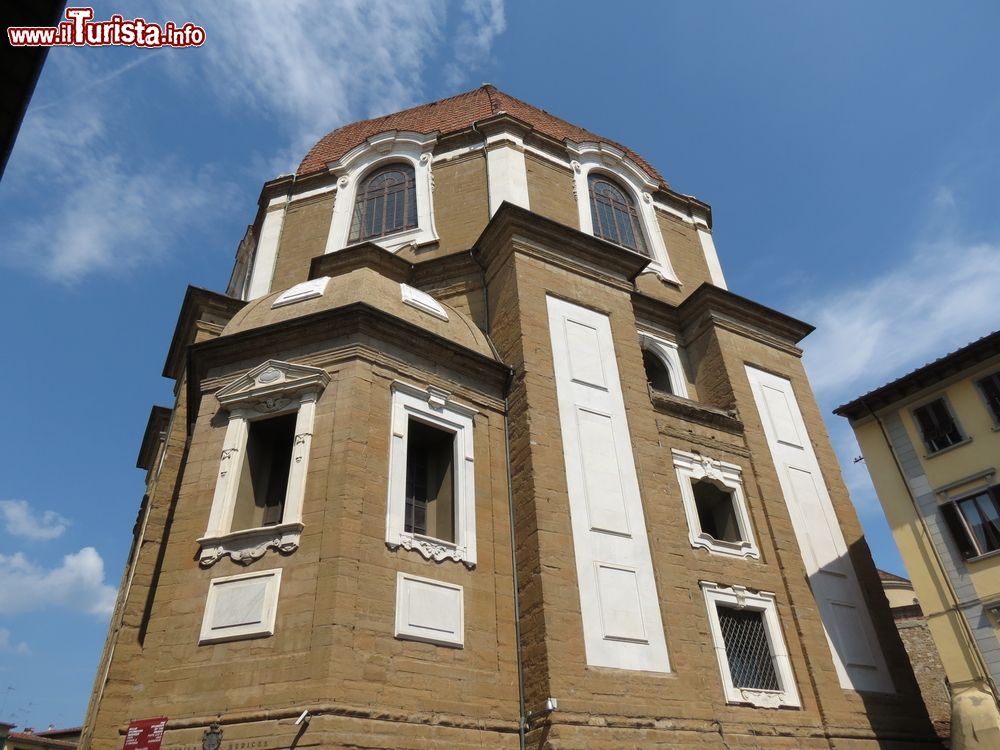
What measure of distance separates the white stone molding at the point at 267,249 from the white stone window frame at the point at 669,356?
9.40 meters

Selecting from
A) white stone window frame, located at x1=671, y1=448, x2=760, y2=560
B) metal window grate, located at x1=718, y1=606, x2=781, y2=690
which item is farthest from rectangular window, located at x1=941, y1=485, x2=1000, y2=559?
metal window grate, located at x1=718, y1=606, x2=781, y2=690

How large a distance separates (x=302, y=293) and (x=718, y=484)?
8.79 meters

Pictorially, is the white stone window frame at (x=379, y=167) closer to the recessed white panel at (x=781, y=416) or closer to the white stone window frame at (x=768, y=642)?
the recessed white panel at (x=781, y=416)

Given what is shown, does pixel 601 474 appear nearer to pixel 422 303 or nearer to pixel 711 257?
pixel 422 303

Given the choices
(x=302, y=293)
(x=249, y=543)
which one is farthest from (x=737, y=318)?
(x=249, y=543)

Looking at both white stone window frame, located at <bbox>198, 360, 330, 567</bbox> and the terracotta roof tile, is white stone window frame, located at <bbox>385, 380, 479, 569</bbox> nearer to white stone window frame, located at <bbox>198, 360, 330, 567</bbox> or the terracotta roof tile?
white stone window frame, located at <bbox>198, 360, 330, 567</bbox>

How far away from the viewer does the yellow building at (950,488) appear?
16.4 m

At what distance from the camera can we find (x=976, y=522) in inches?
675

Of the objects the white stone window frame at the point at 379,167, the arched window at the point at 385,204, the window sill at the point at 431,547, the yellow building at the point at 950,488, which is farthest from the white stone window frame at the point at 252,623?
the yellow building at the point at 950,488

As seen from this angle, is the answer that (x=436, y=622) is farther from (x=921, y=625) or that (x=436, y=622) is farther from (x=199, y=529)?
(x=921, y=625)

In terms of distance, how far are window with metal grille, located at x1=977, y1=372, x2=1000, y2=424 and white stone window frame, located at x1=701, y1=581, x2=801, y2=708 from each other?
9.06 metres

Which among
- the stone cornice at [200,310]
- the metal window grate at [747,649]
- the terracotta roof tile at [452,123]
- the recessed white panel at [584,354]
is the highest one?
the terracotta roof tile at [452,123]

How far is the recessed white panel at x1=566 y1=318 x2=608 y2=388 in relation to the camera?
13539 mm

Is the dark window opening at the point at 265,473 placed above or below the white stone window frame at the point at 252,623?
above
